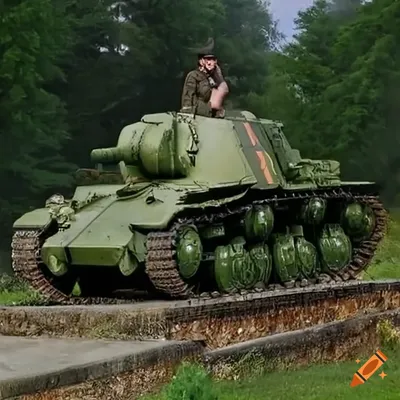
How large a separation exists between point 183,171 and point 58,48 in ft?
58.2

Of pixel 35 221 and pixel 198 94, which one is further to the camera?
pixel 198 94

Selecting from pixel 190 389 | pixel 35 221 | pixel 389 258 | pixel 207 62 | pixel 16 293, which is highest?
pixel 207 62

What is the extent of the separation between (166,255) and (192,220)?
66 centimetres

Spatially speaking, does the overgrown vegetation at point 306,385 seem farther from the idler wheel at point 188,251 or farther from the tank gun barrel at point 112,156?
the tank gun barrel at point 112,156

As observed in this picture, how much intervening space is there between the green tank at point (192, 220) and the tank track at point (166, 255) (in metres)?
0.01

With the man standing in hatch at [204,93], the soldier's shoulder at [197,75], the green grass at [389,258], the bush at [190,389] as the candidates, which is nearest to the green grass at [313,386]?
the bush at [190,389]

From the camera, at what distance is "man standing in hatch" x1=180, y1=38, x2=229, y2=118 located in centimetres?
1251

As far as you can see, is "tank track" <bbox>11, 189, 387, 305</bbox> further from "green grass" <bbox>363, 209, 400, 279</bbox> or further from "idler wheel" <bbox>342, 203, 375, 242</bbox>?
"green grass" <bbox>363, 209, 400, 279</bbox>

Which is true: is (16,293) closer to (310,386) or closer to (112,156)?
(112,156)

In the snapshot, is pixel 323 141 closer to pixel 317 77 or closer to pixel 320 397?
pixel 317 77

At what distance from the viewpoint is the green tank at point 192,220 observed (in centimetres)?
1043

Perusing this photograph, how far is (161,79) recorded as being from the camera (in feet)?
106

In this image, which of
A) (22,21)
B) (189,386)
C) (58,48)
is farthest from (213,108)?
(58,48)

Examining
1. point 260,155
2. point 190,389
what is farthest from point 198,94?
point 190,389
